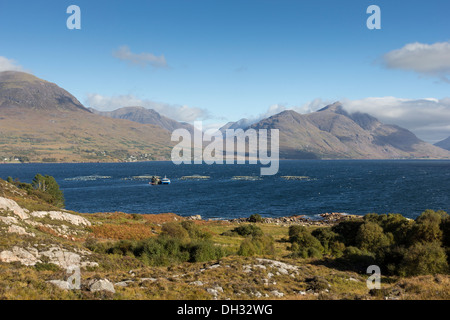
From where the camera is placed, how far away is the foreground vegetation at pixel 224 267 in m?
15.9

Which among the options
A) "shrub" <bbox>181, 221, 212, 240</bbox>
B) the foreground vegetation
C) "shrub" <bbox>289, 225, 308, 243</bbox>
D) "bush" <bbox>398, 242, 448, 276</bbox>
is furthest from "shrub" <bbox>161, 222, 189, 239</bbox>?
"bush" <bbox>398, 242, 448, 276</bbox>

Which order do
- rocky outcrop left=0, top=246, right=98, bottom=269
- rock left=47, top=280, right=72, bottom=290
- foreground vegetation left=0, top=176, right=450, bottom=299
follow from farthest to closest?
rocky outcrop left=0, top=246, right=98, bottom=269 < foreground vegetation left=0, top=176, right=450, bottom=299 < rock left=47, top=280, right=72, bottom=290

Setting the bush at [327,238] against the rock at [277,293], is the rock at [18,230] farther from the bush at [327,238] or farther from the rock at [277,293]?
the bush at [327,238]

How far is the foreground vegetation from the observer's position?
15.9m

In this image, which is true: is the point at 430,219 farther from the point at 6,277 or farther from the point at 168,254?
the point at 6,277

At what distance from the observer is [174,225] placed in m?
38.9

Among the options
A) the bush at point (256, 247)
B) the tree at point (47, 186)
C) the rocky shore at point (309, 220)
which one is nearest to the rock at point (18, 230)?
→ the bush at point (256, 247)

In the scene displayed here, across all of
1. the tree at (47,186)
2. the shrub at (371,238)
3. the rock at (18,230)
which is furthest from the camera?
the tree at (47,186)

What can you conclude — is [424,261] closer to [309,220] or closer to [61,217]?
[61,217]

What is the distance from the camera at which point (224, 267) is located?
22.0m

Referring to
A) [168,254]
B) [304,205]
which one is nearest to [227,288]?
[168,254]

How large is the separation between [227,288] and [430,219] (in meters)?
24.2

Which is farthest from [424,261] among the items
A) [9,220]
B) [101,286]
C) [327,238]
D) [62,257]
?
[9,220]

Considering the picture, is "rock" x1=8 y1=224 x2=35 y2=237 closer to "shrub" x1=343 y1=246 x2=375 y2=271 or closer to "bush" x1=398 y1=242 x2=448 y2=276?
"shrub" x1=343 y1=246 x2=375 y2=271
